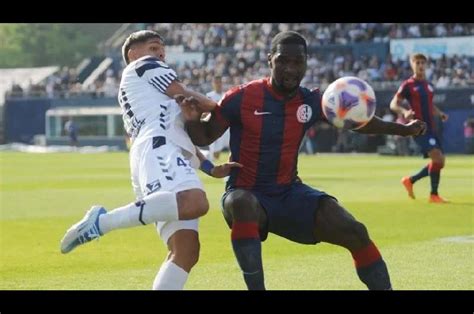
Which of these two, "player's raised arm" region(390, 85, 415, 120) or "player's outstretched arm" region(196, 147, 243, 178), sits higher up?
"player's outstretched arm" region(196, 147, 243, 178)

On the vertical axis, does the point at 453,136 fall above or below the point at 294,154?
below

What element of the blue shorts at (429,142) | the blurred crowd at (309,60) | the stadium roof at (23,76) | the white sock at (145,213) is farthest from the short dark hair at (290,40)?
the stadium roof at (23,76)

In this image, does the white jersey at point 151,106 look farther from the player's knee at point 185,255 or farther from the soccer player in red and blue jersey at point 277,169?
the player's knee at point 185,255

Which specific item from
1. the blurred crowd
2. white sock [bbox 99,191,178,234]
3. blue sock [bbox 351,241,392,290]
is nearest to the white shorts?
white sock [bbox 99,191,178,234]

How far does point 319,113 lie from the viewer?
8328 mm

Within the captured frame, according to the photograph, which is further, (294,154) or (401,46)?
(401,46)

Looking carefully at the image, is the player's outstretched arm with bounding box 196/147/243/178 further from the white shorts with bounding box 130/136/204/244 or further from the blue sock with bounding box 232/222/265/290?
the blue sock with bounding box 232/222/265/290

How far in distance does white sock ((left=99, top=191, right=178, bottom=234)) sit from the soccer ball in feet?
4.80

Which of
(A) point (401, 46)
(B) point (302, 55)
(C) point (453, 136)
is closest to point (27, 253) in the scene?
(B) point (302, 55)

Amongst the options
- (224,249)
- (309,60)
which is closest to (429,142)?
(224,249)

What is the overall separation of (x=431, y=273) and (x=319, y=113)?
8.43ft

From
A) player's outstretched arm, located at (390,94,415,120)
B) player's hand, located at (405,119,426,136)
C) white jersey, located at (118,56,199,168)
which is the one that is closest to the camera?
white jersey, located at (118,56,199,168)

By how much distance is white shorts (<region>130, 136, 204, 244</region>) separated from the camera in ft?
25.1
